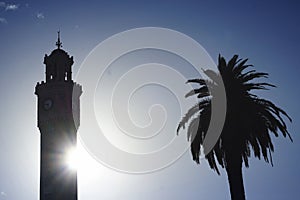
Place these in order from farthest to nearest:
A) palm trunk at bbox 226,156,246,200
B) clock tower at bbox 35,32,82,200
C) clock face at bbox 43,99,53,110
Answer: clock face at bbox 43,99,53,110 < clock tower at bbox 35,32,82,200 < palm trunk at bbox 226,156,246,200

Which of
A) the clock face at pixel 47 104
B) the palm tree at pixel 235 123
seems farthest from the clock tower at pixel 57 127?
the palm tree at pixel 235 123

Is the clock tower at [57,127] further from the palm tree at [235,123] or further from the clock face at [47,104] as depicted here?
the palm tree at [235,123]

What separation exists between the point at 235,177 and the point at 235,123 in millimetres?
3346

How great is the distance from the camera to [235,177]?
26922 millimetres

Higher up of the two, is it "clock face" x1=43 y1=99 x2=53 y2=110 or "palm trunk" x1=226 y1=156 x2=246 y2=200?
"clock face" x1=43 y1=99 x2=53 y2=110

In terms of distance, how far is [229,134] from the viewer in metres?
27.3

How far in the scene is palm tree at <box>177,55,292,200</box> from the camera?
89.4 ft

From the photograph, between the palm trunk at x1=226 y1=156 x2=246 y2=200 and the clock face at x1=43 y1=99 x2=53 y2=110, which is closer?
the palm trunk at x1=226 y1=156 x2=246 y2=200

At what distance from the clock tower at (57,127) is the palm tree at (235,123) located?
32.4 metres

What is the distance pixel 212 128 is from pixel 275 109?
14.6 ft

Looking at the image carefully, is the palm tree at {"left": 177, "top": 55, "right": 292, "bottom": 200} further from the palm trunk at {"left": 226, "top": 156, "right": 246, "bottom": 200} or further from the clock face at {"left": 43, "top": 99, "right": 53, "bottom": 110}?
the clock face at {"left": 43, "top": 99, "right": 53, "bottom": 110}

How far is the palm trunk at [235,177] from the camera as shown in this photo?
2661 centimetres

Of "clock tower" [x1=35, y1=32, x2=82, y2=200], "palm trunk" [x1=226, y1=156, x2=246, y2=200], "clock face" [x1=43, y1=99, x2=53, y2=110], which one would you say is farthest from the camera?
"clock face" [x1=43, y1=99, x2=53, y2=110]

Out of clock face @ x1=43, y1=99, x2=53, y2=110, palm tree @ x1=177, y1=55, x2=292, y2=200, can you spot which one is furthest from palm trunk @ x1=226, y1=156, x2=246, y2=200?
clock face @ x1=43, y1=99, x2=53, y2=110
